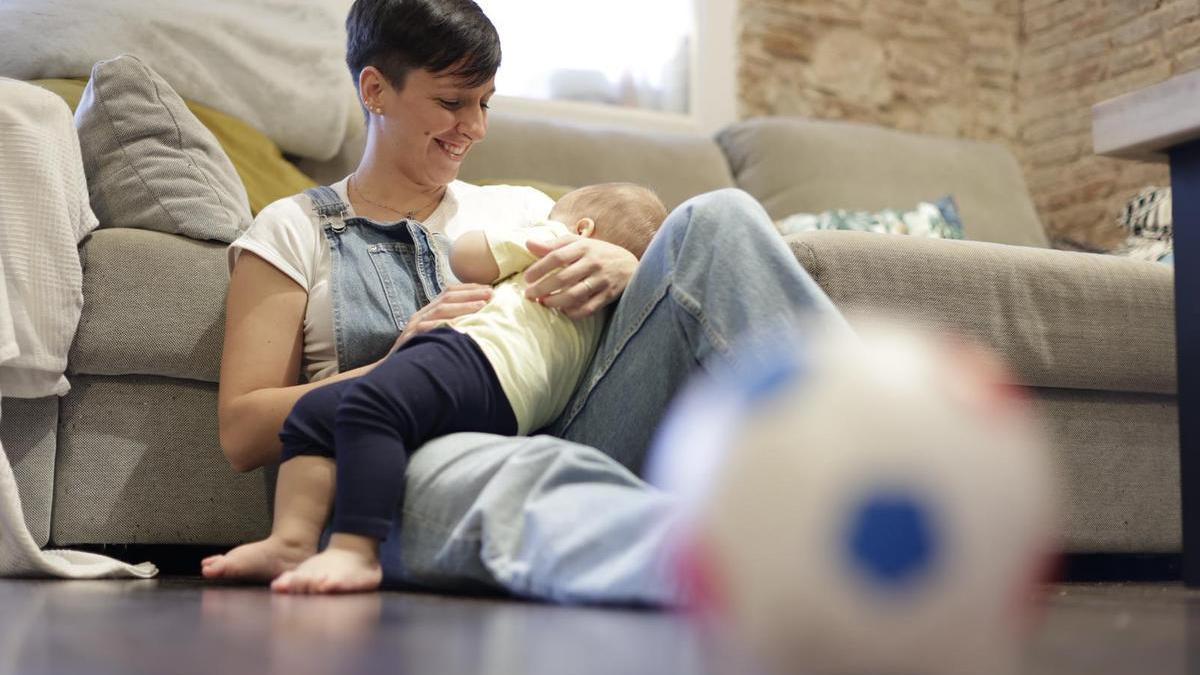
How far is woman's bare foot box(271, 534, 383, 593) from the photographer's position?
1077 mm

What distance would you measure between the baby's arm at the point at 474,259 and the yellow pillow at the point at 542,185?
0.93 m

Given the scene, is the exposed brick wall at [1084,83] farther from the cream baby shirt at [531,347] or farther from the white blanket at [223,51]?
the cream baby shirt at [531,347]

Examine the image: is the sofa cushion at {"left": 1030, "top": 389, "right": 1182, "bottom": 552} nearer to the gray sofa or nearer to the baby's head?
the gray sofa

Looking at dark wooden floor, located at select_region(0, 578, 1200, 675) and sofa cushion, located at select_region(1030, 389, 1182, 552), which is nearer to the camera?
dark wooden floor, located at select_region(0, 578, 1200, 675)

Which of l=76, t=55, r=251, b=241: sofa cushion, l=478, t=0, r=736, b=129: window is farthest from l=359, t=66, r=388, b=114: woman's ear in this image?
l=478, t=0, r=736, b=129: window

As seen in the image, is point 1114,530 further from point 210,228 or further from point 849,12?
point 849,12

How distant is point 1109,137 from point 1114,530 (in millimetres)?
717

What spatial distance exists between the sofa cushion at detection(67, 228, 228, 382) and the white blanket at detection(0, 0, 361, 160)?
2.24ft

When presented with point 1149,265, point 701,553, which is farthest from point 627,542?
point 1149,265

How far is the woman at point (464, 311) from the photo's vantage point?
3.46ft

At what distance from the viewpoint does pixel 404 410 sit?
119 cm

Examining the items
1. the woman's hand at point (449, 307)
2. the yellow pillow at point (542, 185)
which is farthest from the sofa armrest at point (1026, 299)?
the yellow pillow at point (542, 185)

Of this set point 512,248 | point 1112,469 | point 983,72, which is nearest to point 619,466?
point 512,248

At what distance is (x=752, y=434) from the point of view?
0.60m
